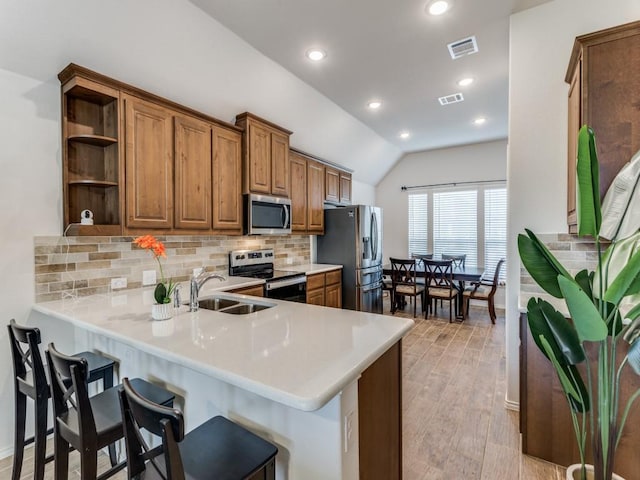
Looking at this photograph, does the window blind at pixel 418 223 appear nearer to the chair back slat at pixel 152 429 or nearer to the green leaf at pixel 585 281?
the green leaf at pixel 585 281

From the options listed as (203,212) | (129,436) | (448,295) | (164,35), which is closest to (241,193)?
(203,212)

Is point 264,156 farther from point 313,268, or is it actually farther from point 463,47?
point 463,47

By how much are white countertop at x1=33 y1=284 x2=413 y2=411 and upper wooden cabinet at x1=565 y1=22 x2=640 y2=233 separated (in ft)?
5.27

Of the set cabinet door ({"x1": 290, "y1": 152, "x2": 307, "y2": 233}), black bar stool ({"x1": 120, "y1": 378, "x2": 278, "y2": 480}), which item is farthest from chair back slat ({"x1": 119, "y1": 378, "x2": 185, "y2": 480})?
cabinet door ({"x1": 290, "y1": 152, "x2": 307, "y2": 233})

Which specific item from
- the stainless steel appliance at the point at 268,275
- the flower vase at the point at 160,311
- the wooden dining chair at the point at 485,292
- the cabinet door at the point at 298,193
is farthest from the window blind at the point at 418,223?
the flower vase at the point at 160,311

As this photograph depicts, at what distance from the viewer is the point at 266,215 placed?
11.6 feet

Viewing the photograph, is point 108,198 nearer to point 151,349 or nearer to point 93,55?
point 93,55

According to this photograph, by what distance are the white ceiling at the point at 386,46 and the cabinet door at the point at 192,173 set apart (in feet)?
2.90

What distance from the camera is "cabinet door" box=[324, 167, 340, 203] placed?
4934 mm

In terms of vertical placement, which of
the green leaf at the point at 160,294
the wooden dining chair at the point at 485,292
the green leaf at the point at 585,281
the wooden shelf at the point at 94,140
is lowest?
the wooden dining chair at the point at 485,292

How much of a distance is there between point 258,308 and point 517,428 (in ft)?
6.85

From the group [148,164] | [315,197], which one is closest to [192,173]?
[148,164]

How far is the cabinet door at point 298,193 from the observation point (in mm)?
4168

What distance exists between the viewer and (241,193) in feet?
10.8
